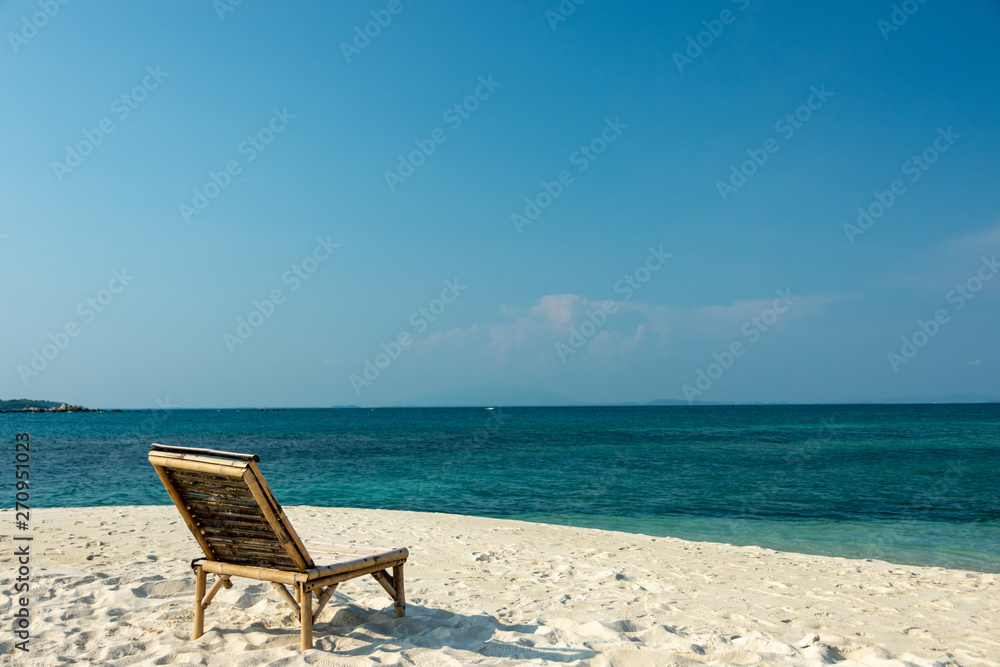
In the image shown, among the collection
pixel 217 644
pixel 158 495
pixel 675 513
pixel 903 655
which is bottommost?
pixel 903 655

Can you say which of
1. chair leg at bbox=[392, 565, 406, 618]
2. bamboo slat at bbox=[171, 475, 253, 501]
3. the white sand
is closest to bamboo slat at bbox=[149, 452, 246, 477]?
bamboo slat at bbox=[171, 475, 253, 501]

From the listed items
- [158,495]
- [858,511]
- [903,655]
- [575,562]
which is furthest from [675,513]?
[158,495]

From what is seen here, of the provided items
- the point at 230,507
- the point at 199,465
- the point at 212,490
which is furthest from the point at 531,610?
the point at 199,465

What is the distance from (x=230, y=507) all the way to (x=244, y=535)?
243 mm

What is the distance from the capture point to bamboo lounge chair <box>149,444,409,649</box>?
375cm

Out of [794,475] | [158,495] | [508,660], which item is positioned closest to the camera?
[508,660]

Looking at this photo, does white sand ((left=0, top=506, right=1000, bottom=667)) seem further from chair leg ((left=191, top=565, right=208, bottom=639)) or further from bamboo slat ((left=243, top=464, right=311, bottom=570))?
bamboo slat ((left=243, top=464, right=311, bottom=570))

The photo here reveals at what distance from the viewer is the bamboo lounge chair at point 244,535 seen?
3748mm

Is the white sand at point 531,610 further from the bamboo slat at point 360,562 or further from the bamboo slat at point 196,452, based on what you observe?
the bamboo slat at point 196,452

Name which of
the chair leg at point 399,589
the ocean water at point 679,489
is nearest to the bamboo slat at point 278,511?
the chair leg at point 399,589

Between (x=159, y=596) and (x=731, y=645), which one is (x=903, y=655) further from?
(x=159, y=596)

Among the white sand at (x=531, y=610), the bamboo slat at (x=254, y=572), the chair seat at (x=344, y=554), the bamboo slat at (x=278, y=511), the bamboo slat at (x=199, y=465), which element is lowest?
the white sand at (x=531, y=610)

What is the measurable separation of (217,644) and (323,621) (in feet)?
2.38

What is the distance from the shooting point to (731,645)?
14.4ft
